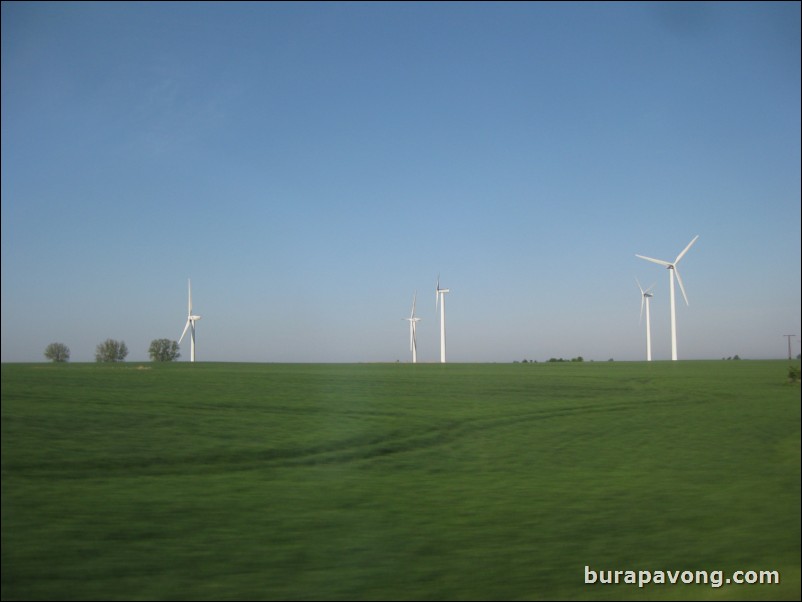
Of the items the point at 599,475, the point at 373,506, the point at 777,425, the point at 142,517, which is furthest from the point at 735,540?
the point at 777,425

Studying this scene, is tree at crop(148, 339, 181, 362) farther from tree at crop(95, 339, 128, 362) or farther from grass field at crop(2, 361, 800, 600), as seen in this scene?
grass field at crop(2, 361, 800, 600)

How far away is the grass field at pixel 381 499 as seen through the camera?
24.8 ft

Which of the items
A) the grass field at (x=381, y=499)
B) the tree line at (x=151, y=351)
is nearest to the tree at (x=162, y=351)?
the tree line at (x=151, y=351)

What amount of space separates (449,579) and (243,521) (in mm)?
3247

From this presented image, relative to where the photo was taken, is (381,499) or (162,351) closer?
(381,499)

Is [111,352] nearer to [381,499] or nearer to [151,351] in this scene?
[151,351]

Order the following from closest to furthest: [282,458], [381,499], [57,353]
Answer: [381,499]
[282,458]
[57,353]

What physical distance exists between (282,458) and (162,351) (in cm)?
6631

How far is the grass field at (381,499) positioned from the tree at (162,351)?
188ft

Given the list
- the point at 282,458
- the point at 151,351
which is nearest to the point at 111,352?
the point at 151,351

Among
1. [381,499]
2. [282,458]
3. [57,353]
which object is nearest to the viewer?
[381,499]

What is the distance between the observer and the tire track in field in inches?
443

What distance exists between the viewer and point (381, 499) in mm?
10812

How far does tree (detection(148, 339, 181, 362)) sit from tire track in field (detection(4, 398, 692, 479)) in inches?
2463
